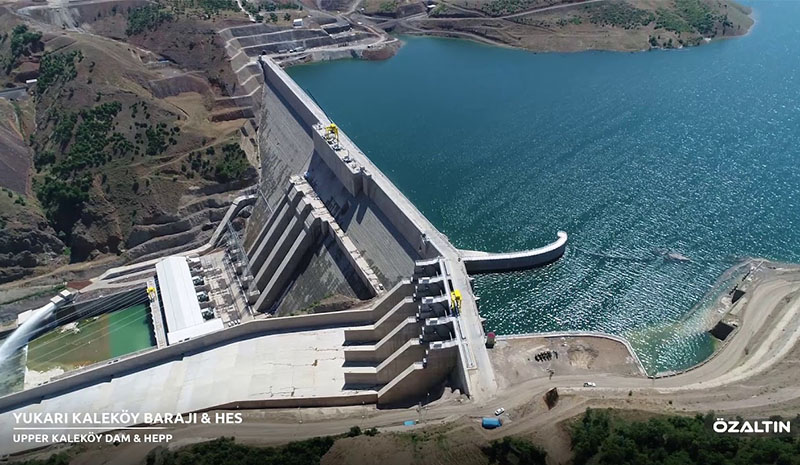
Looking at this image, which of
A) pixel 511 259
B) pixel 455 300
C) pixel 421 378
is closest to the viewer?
pixel 421 378

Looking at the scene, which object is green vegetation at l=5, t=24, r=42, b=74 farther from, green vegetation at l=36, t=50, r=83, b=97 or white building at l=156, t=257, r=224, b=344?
white building at l=156, t=257, r=224, b=344

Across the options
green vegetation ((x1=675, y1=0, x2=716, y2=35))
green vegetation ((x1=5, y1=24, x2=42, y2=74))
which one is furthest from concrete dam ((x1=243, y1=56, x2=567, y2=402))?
green vegetation ((x1=675, y1=0, x2=716, y2=35))

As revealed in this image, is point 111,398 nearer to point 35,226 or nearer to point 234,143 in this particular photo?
point 35,226

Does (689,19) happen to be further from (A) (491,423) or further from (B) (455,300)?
(A) (491,423)

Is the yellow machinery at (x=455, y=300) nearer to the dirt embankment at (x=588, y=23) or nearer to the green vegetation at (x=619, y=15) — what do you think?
the dirt embankment at (x=588, y=23)

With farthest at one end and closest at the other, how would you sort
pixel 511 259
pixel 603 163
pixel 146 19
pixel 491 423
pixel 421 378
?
pixel 146 19 → pixel 603 163 → pixel 511 259 → pixel 421 378 → pixel 491 423

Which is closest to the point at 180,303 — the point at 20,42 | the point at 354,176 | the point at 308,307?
the point at 308,307

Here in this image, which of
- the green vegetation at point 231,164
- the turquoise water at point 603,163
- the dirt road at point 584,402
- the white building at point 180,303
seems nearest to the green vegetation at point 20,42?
the green vegetation at point 231,164
